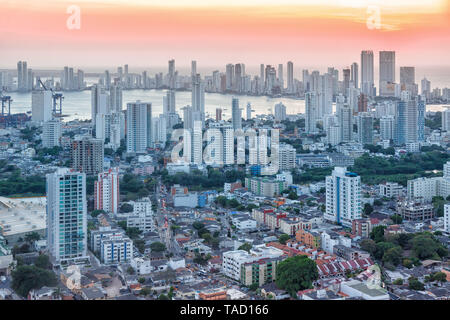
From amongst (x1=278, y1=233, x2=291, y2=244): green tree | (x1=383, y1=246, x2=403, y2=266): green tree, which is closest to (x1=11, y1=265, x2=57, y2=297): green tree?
(x1=278, y1=233, x2=291, y2=244): green tree

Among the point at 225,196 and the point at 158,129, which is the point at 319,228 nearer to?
the point at 225,196

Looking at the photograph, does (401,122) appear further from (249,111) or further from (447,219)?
(447,219)

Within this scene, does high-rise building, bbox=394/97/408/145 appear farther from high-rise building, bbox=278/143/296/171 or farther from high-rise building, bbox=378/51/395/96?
high-rise building, bbox=278/143/296/171

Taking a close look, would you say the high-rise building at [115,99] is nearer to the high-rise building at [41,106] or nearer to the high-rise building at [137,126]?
the high-rise building at [41,106]

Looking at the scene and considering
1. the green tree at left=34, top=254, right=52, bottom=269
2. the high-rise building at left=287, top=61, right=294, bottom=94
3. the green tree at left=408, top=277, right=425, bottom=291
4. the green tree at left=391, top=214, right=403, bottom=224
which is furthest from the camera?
the high-rise building at left=287, top=61, right=294, bottom=94

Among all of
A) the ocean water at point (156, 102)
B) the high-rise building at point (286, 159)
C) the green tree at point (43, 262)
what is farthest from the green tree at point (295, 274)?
the ocean water at point (156, 102)

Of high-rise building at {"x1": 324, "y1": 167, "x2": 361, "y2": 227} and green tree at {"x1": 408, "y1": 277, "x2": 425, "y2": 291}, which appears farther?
high-rise building at {"x1": 324, "y1": 167, "x2": 361, "y2": 227}
